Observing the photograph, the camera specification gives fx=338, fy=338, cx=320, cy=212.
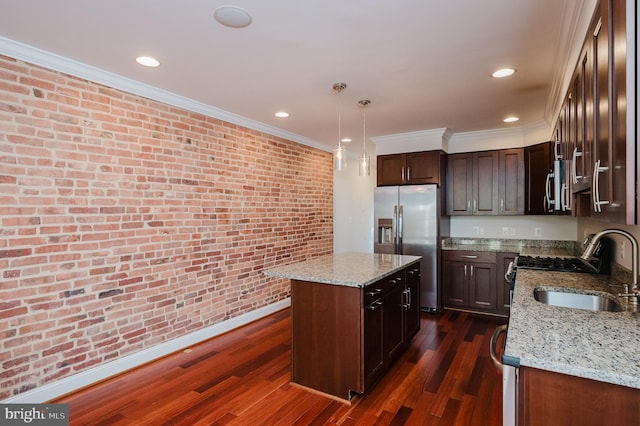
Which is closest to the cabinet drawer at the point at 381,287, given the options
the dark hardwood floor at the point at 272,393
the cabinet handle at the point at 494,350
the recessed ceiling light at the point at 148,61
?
the dark hardwood floor at the point at 272,393

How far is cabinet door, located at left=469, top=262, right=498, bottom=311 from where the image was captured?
430 cm

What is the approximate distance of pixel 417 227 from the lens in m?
4.59

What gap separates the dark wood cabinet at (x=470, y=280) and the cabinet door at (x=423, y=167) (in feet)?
3.40

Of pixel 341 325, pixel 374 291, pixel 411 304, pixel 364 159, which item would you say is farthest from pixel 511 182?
pixel 341 325

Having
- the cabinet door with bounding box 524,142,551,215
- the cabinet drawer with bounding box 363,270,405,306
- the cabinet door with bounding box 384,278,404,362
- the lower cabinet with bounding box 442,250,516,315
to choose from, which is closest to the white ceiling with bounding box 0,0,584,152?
the cabinet door with bounding box 524,142,551,215

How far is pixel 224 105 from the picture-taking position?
357 centimetres

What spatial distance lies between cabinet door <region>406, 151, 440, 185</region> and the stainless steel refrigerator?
0.13 m

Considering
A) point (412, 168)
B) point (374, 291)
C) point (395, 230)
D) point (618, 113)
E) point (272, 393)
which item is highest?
point (412, 168)

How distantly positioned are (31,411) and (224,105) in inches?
115

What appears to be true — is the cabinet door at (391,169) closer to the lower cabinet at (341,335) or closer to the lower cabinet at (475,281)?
the lower cabinet at (475,281)

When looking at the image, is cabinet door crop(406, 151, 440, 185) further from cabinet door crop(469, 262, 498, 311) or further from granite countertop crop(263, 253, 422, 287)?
granite countertop crop(263, 253, 422, 287)

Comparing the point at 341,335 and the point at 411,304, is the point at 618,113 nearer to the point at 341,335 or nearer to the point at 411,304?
the point at 341,335

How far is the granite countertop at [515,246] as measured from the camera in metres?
4.23

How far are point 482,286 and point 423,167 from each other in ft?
5.69
